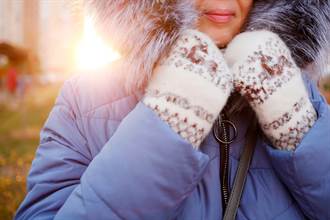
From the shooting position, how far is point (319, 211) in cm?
114

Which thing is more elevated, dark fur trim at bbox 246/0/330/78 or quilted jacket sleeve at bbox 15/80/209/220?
dark fur trim at bbox 246/0/330/78

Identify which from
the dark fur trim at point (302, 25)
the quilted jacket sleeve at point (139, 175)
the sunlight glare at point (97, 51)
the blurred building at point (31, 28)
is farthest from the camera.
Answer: the blurred building at point (31, 28)

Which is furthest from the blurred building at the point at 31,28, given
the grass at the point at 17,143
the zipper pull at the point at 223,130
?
the zipper pull at the point at 223,130

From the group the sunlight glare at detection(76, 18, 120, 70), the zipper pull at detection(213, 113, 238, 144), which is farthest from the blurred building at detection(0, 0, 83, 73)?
the zipper pull at detection(213, 113, 238, 144)

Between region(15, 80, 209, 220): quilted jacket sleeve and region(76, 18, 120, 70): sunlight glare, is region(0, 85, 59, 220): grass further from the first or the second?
region(15, 80, 209, 220): quilted jacket sleeve

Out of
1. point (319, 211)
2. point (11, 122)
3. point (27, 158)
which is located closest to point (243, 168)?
point (319, 211)

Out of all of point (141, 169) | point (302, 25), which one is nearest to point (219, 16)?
point (302, 25)

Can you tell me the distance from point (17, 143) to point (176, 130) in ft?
22.1

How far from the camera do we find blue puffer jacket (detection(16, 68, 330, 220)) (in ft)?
3.31

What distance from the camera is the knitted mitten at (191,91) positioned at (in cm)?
105

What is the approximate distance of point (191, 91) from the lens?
3.48 ft

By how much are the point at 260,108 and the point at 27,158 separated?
5267 mm

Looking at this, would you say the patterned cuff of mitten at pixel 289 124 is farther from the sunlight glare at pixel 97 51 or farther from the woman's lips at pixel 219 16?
the sunlight glare at pixel 97 51

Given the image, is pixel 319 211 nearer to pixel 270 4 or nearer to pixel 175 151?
pixel 175 151
